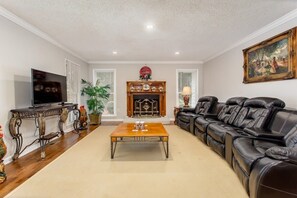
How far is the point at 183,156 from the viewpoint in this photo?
3344mm

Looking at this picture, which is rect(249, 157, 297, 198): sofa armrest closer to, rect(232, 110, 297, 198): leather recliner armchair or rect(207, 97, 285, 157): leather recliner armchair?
rect(232, 110, 297, 198): leather recliner armchair

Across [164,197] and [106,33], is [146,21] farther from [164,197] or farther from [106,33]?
[164,197]

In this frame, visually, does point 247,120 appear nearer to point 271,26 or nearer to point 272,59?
point 272,59

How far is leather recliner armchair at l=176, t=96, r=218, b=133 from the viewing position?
5.18 metres

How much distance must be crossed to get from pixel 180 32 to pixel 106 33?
1658 mm

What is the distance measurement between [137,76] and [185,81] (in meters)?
2.12

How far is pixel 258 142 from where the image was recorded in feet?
8.23

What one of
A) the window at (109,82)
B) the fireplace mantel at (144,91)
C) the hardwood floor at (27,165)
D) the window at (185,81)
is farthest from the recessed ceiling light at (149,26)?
the window at (109,82)

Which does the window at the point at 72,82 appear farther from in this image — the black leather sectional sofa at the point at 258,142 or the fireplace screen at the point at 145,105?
the black leather sectional sofa at the point at 258,142

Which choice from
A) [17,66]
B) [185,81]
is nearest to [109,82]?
[185,81]

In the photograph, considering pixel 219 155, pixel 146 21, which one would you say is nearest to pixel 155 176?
pixel 219 155

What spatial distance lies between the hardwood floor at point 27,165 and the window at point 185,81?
480 centimetres

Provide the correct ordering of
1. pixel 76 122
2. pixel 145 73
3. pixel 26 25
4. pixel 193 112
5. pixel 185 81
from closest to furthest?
1. pixel 26 25
2. pixel 76 122
3. pixel 193 112
4. pixel 145 73
5. pixel 185 81

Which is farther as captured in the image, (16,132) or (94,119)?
(94,119)
